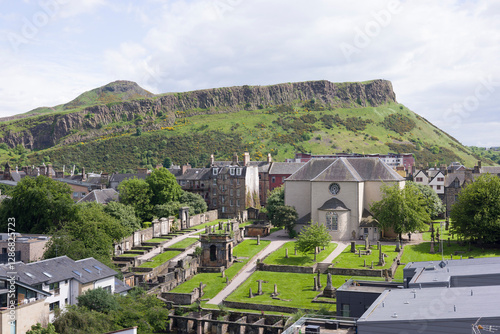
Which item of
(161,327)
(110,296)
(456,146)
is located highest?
(456,146)

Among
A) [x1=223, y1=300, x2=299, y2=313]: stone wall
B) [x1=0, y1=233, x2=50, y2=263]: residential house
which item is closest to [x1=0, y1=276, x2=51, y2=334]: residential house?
[x1=0, y1=233, x2=50, y2=263]: residential house

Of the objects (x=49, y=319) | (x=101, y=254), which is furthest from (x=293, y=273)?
(x=49, y=319)

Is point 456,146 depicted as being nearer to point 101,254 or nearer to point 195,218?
point 195,218

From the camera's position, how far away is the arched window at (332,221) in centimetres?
6303

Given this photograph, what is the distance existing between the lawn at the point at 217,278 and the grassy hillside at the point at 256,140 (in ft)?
285

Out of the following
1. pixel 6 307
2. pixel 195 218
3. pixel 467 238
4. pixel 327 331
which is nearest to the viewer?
pixel 327 331

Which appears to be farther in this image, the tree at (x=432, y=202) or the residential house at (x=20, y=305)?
the tree at (x=432, y=202)

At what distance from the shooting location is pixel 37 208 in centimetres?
5716

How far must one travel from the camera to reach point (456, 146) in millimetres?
195625

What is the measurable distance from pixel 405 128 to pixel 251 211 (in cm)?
13182

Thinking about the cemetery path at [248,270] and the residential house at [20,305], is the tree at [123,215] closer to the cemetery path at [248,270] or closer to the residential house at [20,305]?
the cemetery path at [248,270]

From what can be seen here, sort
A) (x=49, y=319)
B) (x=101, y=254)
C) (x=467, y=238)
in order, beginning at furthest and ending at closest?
(x=467, y=238) < (x=101, y=254) < (x=49, y=319)

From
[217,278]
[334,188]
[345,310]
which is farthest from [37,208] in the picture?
[345,310]

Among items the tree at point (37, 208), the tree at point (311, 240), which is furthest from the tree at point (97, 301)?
the tree at point (311, 240)
